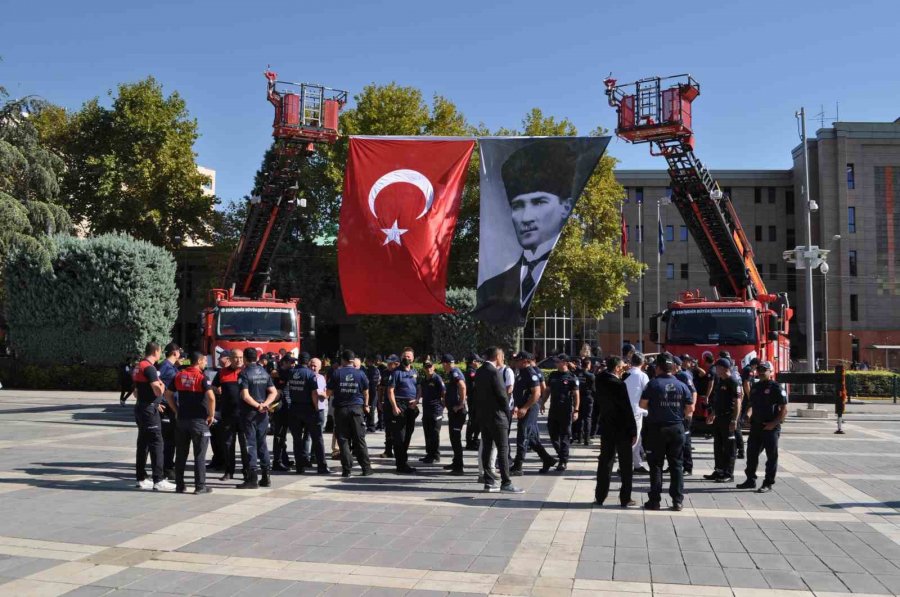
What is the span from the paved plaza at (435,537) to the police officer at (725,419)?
38cm

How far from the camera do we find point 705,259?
22516mm

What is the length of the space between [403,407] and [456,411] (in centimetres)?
84

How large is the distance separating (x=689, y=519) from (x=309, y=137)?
629 inches

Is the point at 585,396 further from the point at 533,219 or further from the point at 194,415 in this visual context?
Result: the point at 194,415

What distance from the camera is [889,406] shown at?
27703mm

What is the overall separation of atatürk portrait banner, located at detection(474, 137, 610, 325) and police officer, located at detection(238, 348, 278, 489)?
3.71 m

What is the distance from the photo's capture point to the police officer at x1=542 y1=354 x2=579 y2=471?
11.7 meters

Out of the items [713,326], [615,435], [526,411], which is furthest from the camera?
[713,326]

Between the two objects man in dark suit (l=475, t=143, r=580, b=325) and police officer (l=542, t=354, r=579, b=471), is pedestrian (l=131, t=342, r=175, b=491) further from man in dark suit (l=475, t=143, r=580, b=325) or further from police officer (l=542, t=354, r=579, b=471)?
police officer (l=542, t=354, r=579, b=471)

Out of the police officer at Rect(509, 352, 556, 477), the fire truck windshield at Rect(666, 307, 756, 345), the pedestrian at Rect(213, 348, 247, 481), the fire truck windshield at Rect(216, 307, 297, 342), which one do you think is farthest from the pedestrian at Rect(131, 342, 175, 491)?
the fire truck windshield at Rect(666, 307, 756, 345)

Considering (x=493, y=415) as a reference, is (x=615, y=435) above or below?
below

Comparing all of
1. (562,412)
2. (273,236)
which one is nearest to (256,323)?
(273,236)

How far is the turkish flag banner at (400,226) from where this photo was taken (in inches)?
495

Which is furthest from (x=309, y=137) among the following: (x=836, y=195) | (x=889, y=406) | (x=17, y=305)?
(x=836, y=195)
